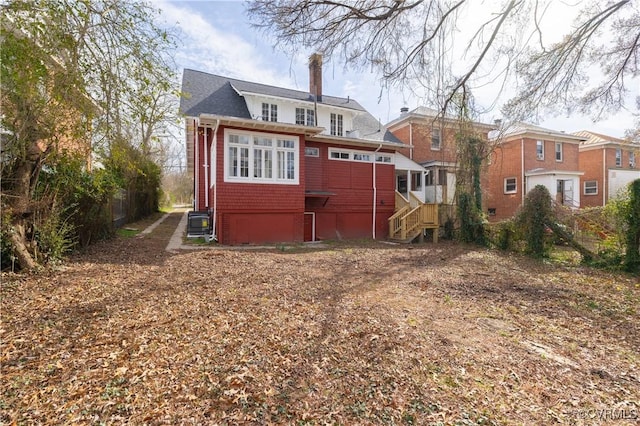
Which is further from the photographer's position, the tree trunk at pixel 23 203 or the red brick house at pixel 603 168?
the red brick house at pixel 603 168

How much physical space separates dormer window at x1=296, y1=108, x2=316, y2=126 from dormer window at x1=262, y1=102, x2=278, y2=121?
1.10 meters

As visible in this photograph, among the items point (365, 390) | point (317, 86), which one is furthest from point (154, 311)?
point (317, 86)

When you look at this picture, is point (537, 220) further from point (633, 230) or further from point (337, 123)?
point (337, 123)

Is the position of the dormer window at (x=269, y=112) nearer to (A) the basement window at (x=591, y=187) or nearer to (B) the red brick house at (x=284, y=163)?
(B) the red brick house at (x=284, y=163)

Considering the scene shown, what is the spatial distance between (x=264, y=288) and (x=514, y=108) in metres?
8.14

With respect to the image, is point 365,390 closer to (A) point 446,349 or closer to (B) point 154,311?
(A) point 446,349

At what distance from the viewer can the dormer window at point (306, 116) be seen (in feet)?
48.3

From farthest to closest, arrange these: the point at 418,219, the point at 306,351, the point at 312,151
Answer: the point at 418,219
the point at 312,151
the point at 306,351

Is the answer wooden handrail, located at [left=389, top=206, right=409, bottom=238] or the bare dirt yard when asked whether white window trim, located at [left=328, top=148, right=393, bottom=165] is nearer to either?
wooden handrail, located at [left=389, top=206, right=409, bottom=238]

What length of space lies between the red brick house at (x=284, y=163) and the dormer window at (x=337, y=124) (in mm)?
52

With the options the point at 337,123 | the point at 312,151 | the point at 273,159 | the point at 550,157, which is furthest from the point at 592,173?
the point at 273,159

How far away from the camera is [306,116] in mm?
14805

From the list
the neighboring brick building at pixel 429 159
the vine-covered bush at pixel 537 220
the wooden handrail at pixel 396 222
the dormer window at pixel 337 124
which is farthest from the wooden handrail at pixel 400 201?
the vine-covered bush at pixel 537 220

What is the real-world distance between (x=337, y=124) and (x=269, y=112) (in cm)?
344
